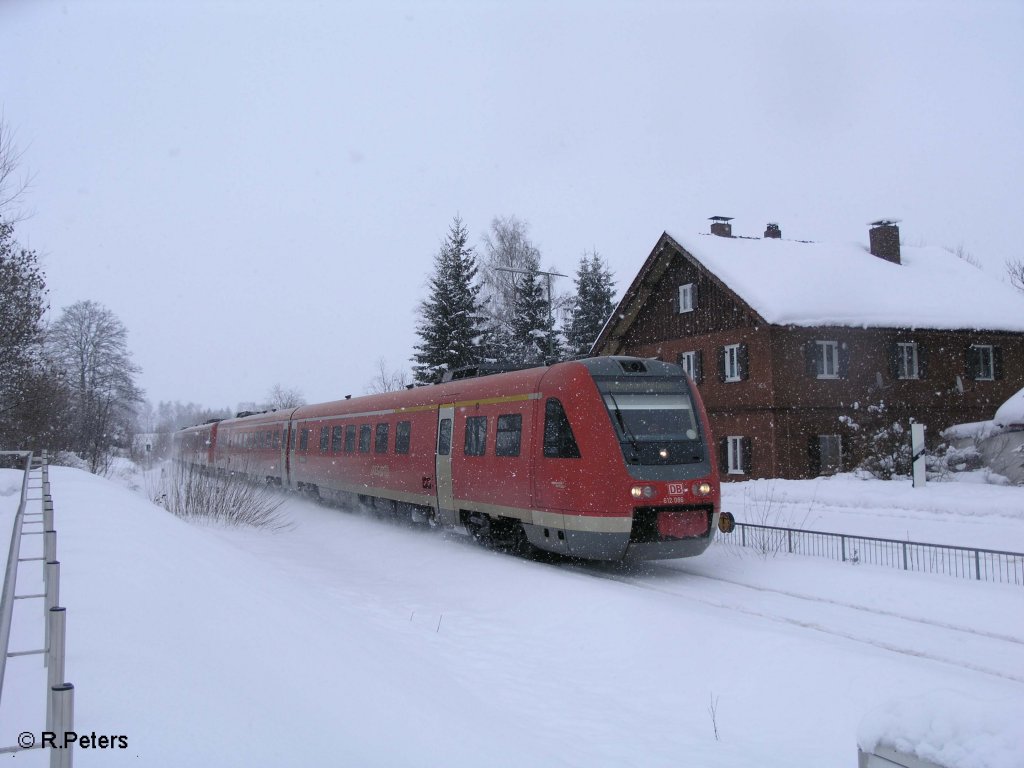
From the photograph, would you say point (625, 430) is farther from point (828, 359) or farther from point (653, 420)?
point (828, 359)

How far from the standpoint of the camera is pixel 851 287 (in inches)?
1052

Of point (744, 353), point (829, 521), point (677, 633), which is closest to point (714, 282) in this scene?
point (744, 353)

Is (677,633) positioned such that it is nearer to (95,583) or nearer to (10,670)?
(95,583)

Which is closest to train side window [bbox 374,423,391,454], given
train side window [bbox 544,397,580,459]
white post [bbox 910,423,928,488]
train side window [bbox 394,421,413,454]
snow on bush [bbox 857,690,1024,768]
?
train side window [bbox 394,421,413,454]

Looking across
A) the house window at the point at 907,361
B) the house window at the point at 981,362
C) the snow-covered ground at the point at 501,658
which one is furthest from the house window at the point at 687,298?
the snow-covered ground at the point at 501,658

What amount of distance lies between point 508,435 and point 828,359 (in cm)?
1682

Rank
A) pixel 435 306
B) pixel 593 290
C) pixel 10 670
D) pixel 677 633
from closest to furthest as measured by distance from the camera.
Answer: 1. pixel 10 670
2. pixel 677 633
3. pixel 435 306
4. pixel 593 290

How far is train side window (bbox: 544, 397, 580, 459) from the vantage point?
10.5m

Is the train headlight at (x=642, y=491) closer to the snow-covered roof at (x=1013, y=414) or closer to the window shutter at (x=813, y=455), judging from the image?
the snow-covered roof at (x=1013, y=414)

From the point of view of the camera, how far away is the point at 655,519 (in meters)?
10.0

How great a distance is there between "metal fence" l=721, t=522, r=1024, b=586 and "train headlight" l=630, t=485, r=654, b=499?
2434mm

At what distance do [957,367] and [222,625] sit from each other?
90.8 ft

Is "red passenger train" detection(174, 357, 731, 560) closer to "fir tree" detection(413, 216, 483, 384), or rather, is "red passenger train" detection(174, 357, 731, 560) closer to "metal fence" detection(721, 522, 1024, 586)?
"metal fence" detection(721, 522, 1024, 586)

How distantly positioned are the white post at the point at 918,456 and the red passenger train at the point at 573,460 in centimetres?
858
